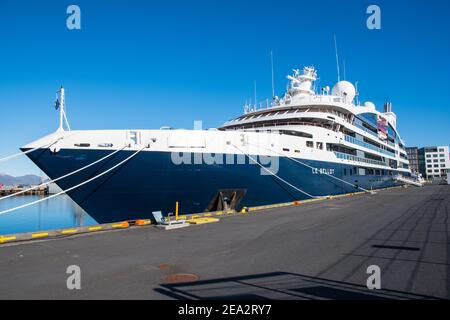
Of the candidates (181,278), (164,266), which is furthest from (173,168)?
(181,278)

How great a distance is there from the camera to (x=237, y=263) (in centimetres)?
698

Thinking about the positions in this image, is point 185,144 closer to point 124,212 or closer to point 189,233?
point 124,212

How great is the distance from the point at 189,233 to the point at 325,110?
2331 cm

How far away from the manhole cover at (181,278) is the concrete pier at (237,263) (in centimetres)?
2

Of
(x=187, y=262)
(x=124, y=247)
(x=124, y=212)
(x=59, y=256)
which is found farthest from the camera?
(x=124, y=212)

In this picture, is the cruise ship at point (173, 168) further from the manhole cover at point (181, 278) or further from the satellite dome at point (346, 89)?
the satellite dome at point (346, 89)

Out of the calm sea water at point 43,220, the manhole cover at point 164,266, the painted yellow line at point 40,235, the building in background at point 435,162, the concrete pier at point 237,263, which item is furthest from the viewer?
the building in background at point 435,162

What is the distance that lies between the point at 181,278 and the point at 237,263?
1517 millimetres

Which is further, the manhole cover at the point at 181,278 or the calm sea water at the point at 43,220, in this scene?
the calm sea water at the point at 43,220

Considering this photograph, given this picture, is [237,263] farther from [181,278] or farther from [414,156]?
[414,156]

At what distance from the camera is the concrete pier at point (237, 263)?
513cm

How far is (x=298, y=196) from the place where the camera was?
74.2 feet

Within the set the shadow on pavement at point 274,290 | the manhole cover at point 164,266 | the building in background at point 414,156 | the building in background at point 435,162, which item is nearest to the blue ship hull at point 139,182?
the manhole cover at point 164,266
